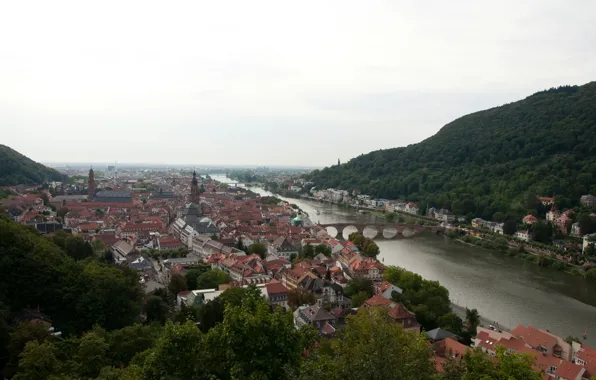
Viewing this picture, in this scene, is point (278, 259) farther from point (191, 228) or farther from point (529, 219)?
point (529, 219)

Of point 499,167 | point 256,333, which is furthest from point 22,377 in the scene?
point 499,167

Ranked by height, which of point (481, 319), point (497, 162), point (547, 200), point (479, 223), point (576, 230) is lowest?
point (481, 319)

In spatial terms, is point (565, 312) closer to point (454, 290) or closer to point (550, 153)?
point (454, 290)

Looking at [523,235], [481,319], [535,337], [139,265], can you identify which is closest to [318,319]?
[535,337]

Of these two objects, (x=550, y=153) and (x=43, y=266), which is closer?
(x=43, y=266)

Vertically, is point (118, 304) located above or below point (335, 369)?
below

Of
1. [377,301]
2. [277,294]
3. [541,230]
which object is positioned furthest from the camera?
[541,230]
